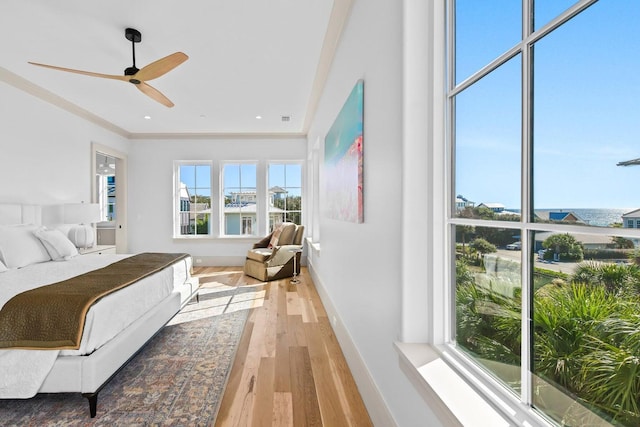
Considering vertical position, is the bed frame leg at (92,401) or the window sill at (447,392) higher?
the window sill at (447,392)

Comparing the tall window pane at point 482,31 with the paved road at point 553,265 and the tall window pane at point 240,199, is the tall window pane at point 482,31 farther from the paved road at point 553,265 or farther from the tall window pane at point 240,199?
the tall window pane at point 240,199

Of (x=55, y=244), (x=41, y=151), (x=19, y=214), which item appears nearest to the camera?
(x=55, y=244)

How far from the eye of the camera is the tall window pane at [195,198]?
6328 millimetres

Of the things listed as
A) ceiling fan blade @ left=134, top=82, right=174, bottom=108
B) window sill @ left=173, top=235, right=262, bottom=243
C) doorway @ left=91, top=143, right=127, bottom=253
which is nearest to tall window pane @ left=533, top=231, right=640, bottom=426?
ceiling fan blade @ left=134, top=82, right=174, bottom=108

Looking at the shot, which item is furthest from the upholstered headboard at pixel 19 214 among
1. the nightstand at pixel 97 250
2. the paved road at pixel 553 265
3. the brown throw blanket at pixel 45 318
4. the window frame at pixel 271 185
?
the paved road at pixel 553 265

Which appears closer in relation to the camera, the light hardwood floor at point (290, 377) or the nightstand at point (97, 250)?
the light hardwood floor at point (290, 377)

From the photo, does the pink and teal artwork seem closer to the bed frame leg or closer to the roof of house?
the roof of house

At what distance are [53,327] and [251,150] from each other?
488cm

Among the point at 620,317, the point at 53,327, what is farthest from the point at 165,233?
the point at 620,317

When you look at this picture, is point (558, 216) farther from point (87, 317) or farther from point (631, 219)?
point (87, 317)

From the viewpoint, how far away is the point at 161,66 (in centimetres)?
267

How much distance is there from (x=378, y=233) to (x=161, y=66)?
7.92 ft

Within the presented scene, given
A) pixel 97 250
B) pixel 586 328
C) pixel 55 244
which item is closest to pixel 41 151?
pixel 97 250

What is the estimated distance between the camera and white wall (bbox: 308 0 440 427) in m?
1.32
